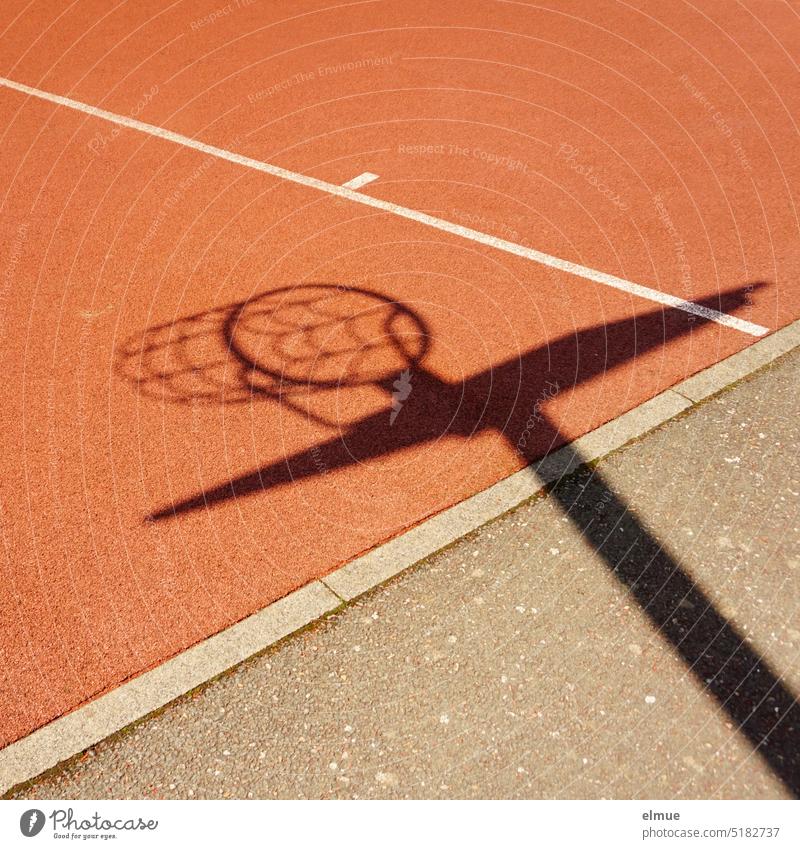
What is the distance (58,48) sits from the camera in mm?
12711

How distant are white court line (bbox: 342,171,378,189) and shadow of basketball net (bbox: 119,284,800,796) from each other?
187cm

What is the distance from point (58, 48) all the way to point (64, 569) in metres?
10.7

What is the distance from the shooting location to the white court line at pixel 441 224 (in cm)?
631

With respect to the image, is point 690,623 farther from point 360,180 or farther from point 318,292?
point 360,180

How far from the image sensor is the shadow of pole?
356 centimetres

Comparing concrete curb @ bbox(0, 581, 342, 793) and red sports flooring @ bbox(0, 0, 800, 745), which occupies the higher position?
red sports flooring @ bbox(0, 0, 800, 745)

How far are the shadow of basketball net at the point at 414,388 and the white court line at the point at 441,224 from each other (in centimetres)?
18

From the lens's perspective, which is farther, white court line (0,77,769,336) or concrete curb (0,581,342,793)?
white court line (0,77,769,336)

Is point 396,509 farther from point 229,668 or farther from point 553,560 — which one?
point 229,668

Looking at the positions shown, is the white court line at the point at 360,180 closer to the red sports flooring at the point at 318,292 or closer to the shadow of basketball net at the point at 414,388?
the red sports flooring at the point at 318,292

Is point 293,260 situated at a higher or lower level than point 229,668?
higher

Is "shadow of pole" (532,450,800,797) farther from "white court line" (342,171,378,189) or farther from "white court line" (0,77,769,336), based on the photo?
"white court line" (342,171,378,189)

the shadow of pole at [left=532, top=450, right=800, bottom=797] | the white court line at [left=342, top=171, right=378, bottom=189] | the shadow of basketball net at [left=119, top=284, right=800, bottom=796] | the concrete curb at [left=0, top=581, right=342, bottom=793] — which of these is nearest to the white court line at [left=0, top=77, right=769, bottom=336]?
the white court line at [left=342, top=171, right=378, bottom=189]
